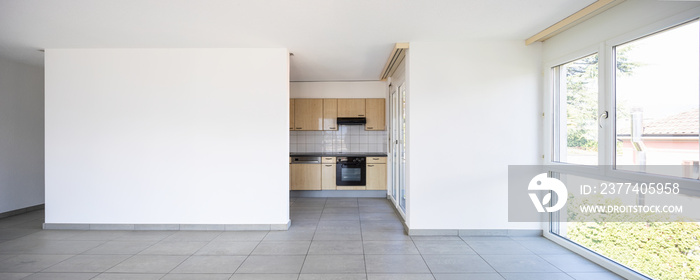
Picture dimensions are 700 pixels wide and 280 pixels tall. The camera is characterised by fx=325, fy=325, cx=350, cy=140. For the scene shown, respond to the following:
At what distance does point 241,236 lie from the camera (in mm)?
3725

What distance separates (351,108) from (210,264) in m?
3.97

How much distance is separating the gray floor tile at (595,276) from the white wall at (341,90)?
4297 millimetres

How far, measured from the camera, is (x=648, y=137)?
2432 mm

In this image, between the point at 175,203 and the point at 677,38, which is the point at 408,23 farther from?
the point at 175,203

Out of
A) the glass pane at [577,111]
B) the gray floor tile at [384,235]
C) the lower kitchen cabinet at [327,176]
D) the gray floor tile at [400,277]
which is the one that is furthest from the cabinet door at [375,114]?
the gray floor tile at [400,277]

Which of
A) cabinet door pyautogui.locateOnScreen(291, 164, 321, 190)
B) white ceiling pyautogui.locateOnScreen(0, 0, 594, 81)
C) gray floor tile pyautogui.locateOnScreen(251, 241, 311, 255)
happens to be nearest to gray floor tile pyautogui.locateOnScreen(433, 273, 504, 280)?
gray floor tile pyautogui.locateOnScreen(251, 241, 311, 255)

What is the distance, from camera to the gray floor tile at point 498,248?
3.19m

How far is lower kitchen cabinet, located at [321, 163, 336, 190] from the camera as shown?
19.8 ft

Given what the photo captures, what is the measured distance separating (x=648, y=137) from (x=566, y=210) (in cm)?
122

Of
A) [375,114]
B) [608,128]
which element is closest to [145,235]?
[375,114]

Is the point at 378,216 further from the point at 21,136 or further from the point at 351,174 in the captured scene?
the point at 21,136

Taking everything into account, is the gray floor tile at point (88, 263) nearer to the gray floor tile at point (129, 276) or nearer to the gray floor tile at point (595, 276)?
the gray floor tile at point (129, 276)

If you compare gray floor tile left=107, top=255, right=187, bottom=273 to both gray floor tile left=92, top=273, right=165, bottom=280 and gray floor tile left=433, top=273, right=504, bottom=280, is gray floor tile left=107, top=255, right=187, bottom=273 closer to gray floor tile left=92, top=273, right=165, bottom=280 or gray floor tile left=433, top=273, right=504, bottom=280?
gray floor tile left=92, top=273, right=165, bottom=280

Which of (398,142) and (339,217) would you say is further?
(398,142)
